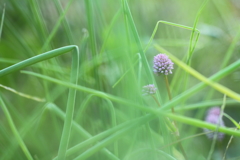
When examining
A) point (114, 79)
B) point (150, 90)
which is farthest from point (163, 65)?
point (114, 79)

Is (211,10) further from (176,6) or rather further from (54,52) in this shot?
(54,52)

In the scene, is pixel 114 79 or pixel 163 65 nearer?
pixel 163 65

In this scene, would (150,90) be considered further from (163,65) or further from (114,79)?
(114,79)

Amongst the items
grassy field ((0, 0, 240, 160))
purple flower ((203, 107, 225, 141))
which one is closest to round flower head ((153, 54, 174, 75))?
grassy field ((0, 0, 240, 160))

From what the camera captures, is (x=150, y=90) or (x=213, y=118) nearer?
(x=150, y=90)

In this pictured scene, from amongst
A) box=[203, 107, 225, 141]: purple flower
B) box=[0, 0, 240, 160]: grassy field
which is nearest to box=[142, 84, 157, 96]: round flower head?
box=[0, 0, 240, 160]: grassy field

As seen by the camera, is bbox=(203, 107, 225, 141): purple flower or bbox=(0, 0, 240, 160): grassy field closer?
bbox=(0, 0, 240, 160): grassy field

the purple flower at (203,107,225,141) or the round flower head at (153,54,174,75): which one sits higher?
the round flower head at (153,54,174,75)

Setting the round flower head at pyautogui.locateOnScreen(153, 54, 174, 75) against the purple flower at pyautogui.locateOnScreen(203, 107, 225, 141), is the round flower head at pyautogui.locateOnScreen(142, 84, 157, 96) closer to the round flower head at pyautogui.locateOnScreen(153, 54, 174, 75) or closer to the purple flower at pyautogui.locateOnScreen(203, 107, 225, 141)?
the round flower head at pyautogui.locateOnScreen(153, 54, 174, 75)

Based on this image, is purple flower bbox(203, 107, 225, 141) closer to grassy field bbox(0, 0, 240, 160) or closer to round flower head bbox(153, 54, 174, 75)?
grassy field bbox(0, 0, 240, 160)

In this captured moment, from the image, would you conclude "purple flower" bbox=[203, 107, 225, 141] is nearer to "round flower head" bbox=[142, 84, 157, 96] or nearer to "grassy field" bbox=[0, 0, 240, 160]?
"grassy field" bbox=[0, 0, 240, 160]
